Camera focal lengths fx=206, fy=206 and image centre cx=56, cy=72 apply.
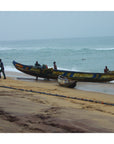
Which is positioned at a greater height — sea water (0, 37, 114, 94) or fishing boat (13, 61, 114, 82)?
sea water (0, 37, 114, 94)

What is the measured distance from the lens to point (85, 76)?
13.5 metres

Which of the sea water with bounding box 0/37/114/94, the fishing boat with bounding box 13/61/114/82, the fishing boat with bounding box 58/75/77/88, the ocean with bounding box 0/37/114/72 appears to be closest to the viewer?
the fishing boat with bounding box 58/75/77/88

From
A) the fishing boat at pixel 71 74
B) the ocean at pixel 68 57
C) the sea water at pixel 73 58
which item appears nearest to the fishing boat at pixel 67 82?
the sea water at pixel 73 58

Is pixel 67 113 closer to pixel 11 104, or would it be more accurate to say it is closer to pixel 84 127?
pixel 84 127

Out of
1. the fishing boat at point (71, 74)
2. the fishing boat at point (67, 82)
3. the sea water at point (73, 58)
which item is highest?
the sea water at point (73, 58)

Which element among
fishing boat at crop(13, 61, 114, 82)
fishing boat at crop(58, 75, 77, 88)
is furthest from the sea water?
fishing boat at crop(58, 75, 77, 88)

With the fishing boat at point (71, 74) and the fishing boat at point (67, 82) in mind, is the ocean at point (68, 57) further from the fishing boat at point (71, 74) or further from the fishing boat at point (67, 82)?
the fishing boat at point (67, 82)

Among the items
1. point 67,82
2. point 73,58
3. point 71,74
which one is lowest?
point 67,82

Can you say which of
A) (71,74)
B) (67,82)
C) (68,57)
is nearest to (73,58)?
(68,57)

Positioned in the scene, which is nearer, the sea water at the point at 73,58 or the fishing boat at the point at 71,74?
the fishing boat at the point at 71,74

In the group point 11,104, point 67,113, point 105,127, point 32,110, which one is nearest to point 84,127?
point 105,127

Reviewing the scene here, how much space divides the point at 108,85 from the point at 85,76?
1.62 m

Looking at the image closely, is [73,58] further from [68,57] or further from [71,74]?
[71,74]

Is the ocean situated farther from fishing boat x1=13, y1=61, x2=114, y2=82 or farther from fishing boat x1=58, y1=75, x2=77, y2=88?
fishing boat x1=58, y1=75, x2=77, y2=88
